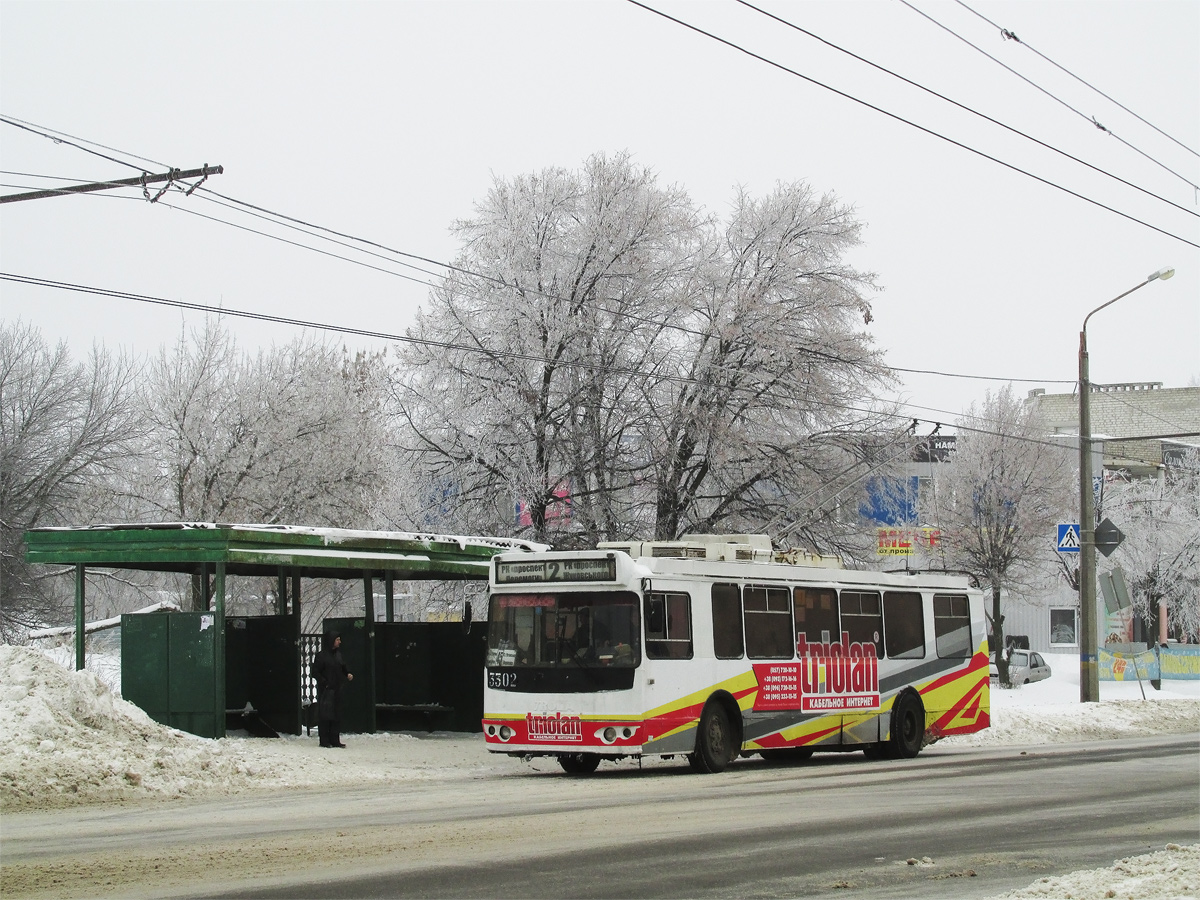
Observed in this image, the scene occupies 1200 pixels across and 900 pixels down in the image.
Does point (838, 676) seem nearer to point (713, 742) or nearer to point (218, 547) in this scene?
point (713, 742)

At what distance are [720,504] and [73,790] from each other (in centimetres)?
2086

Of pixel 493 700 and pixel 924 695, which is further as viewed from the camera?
pixel 924 695

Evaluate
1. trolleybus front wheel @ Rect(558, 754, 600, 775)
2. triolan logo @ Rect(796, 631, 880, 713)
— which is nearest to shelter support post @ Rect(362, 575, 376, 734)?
trolleybus front wheel @ Rect(558, 754, 600, 775)

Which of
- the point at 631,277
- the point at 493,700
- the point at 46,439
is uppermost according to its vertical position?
the point at 631,277

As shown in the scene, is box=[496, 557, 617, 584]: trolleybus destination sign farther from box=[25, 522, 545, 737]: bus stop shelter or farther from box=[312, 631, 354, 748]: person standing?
box=[312, 631, 354, 748]: person standing

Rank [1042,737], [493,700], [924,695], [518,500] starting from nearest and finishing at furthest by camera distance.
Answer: [493,700], [924,695], [1042,737], [518,500]

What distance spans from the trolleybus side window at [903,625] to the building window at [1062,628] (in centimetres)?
4738

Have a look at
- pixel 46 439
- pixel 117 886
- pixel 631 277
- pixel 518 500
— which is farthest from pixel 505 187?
pixel 117 886

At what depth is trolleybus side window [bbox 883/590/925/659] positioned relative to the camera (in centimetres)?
2161

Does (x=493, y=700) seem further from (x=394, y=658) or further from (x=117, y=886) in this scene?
(x=117, y=886)

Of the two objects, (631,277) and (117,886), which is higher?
(631,277)

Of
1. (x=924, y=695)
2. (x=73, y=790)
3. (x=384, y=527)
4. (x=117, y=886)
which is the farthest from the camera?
(x=384, y=527)

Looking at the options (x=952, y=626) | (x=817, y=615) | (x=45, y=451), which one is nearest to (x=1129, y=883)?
(x=817, y=615)

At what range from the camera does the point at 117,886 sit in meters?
8.31
